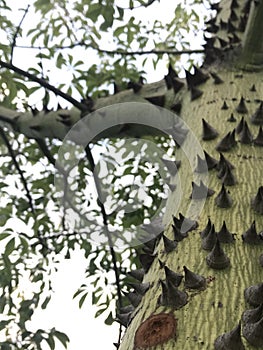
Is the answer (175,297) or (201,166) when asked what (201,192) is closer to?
(201,166)

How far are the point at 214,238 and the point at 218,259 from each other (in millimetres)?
80

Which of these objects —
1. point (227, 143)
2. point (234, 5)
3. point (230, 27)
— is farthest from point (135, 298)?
point (234, 5)

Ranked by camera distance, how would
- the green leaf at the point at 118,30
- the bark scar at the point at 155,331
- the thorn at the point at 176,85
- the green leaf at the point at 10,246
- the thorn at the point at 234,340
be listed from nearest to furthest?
the thorn at the point at 234,340, the bark scar at the point at 155,331, the thorn at the point at 176,85, the green leaf at the point at 10,246, the green leaf at the point at 118,30

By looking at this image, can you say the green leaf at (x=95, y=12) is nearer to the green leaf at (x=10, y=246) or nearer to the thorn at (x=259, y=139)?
the green leaf at (x=10, y=246)

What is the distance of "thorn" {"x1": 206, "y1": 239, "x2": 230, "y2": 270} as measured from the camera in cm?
124

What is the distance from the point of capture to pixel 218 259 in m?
1.24

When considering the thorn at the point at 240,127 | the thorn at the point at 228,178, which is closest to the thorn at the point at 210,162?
the thorn at the point at 228,178

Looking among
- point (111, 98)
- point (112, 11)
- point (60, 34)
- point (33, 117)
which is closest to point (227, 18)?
point (112, 11)

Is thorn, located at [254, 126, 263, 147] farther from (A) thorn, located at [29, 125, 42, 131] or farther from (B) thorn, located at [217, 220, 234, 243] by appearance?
(A) thorn, located at [29, 125, 42, 131]

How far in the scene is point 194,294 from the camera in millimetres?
1177

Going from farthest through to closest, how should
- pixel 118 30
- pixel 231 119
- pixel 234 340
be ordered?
1. pixel 118 30
2. pixel 231 119
3. pixel 234 340

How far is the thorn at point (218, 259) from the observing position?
4.07 feet

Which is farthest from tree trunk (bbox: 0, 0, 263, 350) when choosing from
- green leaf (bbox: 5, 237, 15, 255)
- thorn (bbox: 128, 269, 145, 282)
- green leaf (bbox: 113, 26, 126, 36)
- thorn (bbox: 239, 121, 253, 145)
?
green leaf (bbox: 113, 26, 126, 36)

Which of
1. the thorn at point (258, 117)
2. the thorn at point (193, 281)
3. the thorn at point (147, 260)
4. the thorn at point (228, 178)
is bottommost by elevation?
the thorn at point (193, 281)
